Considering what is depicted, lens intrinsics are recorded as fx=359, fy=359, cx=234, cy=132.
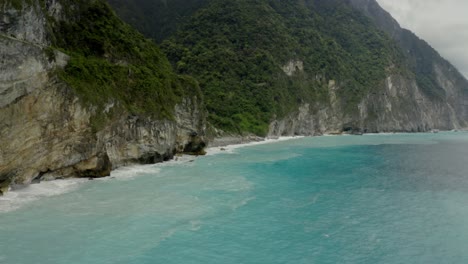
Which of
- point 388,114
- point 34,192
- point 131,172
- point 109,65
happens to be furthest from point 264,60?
point 34,192

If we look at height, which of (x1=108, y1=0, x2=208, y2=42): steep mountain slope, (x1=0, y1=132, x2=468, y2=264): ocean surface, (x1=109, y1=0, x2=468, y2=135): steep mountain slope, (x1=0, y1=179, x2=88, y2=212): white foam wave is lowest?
(x1=0, y1=132, x2=468, y2=264): ocean surface

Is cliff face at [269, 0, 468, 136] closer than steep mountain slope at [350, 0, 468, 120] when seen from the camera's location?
Yes

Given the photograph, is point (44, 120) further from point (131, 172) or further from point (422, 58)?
point (422, 58)

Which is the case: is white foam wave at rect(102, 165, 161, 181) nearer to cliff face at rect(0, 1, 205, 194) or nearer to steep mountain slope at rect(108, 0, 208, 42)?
cliff face at rect(0, 1, 205, 194)

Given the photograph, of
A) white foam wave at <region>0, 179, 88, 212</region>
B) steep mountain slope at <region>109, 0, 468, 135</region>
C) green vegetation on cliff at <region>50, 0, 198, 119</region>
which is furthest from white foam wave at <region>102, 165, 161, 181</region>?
steep mountain slope at <region>109, 0, 468, 135</region>

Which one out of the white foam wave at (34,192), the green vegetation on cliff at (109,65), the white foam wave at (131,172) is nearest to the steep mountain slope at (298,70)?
the green vegetation on cliff at (109,65)

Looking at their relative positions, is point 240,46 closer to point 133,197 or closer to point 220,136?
point 220,136

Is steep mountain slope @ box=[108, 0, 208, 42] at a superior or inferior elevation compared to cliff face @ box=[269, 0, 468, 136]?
superior
